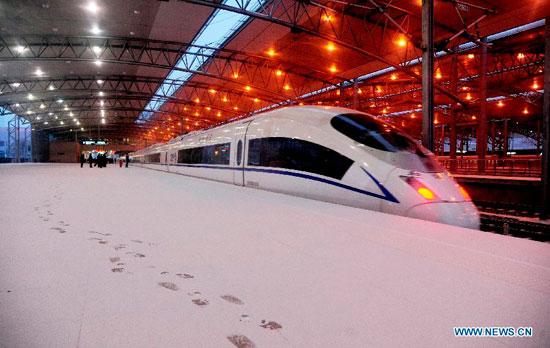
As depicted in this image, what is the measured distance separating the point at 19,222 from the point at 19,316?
10.9ft

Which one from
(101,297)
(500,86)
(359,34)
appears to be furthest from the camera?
(500,86)

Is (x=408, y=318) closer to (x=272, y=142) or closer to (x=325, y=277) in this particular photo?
(x=325, y=277)

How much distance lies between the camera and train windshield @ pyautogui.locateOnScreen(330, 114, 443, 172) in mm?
5758

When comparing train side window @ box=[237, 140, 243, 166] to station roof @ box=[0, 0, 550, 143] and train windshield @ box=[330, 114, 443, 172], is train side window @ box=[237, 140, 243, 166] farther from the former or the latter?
station roof @ box=[0, 0, 550, 143]

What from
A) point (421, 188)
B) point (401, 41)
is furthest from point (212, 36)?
point (421, 188)

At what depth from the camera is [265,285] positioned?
2.24 metres

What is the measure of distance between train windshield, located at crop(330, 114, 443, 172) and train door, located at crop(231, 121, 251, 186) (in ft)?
13.2

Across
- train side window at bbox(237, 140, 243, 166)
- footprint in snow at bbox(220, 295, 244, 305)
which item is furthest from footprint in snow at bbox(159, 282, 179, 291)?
train side window at bbox(237, 140, 243, 166)

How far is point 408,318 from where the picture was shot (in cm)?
180

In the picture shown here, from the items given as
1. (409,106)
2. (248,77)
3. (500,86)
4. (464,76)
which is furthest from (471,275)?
(409,106)

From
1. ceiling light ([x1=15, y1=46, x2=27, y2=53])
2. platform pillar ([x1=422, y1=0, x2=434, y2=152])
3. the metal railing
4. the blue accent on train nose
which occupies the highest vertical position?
ceiling light ([x1=15, y1=46, x2=27, y2=53])

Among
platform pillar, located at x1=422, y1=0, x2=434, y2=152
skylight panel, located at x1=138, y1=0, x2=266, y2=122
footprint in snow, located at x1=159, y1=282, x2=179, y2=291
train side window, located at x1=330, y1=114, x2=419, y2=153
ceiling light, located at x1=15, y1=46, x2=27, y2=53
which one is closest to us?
footprint in snow, located at x1=159, y1=282, x2=179, y2=291

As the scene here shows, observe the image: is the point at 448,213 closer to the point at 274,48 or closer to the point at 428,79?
the point at 428,79

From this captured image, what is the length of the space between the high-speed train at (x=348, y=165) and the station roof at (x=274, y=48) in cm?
634
